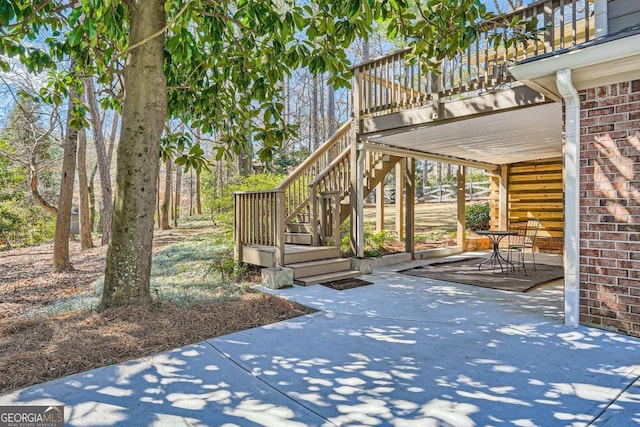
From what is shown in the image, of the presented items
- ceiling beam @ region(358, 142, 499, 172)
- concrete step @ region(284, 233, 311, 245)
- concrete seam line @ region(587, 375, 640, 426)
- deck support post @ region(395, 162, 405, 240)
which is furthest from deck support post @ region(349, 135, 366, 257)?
concrete seam line @ region(587, 375, 640, 426)

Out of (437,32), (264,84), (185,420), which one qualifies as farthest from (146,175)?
(437,32)

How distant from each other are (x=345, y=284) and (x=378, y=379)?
9.85ft

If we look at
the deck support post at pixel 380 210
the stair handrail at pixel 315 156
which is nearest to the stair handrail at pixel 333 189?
the stair handrail at pixel 315 156

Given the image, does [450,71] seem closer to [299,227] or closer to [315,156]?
[315,156]

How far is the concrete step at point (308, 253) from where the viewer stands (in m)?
5.74

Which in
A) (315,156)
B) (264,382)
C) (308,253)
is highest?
(315,156)

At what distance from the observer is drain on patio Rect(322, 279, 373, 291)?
17.5 ft

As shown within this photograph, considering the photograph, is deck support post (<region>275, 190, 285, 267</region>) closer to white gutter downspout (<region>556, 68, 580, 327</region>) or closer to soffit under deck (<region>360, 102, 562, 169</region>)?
soffit under deck (<region>360, 102, 562, 169</region>)

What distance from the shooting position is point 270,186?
7.45 metres

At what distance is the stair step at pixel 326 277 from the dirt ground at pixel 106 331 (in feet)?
2.87

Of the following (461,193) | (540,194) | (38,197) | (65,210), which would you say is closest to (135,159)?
(65,210)

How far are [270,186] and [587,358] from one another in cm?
573

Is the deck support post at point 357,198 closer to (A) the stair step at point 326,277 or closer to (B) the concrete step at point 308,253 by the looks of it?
(B) the concrete step at point 308,253

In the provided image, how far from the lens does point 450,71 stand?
5262mm
